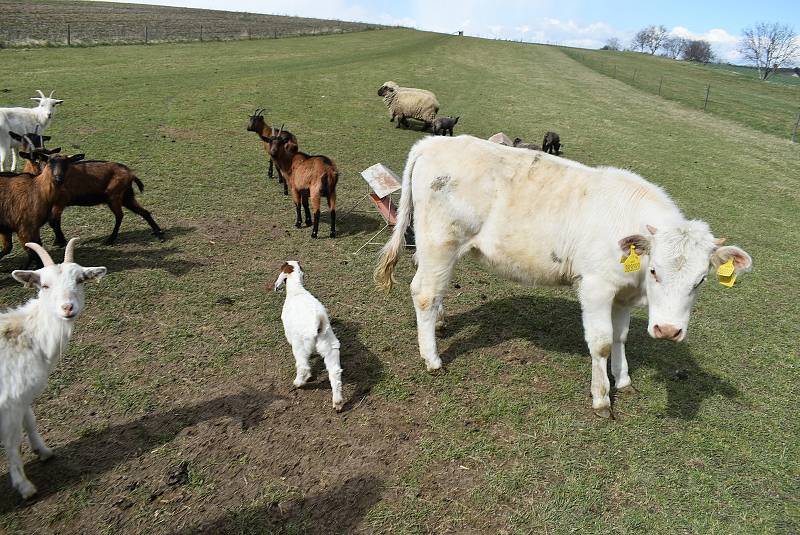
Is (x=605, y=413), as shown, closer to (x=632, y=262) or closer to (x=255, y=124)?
(x=632, y=262)

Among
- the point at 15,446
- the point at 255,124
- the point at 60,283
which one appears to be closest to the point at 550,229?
the point at 60,283

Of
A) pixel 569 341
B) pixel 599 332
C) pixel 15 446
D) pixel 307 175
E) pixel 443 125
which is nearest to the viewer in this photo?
pixel 15 446

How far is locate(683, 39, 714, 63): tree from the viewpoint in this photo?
12025 cm

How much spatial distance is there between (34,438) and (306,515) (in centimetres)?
254

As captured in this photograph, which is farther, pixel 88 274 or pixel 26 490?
pixel 88 274

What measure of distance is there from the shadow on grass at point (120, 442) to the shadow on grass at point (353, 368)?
1.99ft

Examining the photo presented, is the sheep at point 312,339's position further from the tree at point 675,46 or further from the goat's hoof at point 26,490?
the tree at point 675,46

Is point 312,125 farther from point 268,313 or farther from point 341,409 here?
point 341,409

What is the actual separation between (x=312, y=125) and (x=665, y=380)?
16008 mm

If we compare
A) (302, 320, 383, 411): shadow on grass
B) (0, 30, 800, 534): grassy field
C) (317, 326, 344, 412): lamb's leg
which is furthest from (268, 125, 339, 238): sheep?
(317, 326, 344, 412): lamb's leg

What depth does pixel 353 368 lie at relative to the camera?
591 centimetres

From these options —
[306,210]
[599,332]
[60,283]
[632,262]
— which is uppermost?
[632,262]

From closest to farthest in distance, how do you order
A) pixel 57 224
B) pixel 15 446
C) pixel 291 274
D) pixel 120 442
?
1. pixel 15 446
2. pixel 120 442
3. pixel 291 274
4. pixel 57 224

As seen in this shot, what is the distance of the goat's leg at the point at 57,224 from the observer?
A: 7891 mm
